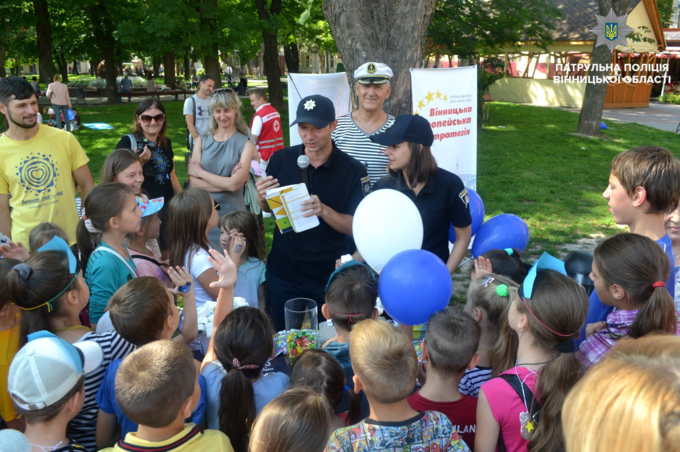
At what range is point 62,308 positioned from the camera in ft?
7.07

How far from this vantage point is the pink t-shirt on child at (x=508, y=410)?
181 centimetres

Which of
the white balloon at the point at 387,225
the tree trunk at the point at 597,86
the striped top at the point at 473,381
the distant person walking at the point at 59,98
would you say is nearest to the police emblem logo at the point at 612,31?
the tree trunk at the point at 597,86

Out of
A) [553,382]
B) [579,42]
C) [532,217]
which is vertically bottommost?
[532,217]

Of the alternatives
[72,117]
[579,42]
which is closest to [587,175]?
[72,117]

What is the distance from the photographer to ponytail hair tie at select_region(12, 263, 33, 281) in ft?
6.79

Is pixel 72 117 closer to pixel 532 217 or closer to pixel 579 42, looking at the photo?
pixel 532 217

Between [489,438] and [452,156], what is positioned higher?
[452,156]

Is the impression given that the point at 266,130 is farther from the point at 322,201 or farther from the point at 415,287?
the point at 415,287

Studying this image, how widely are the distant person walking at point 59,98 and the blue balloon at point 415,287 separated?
13.5 metres

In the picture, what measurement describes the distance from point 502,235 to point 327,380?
2.06 m

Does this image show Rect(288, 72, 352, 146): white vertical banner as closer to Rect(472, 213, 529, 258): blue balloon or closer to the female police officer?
Rect(472, 213, 529, 258): blue balloon

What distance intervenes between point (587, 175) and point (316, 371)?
9037 mm

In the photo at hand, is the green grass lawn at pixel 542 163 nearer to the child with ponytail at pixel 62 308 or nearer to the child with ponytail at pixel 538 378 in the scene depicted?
the child with ponytail at pixel 538 378

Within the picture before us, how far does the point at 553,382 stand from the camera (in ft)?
5.85
